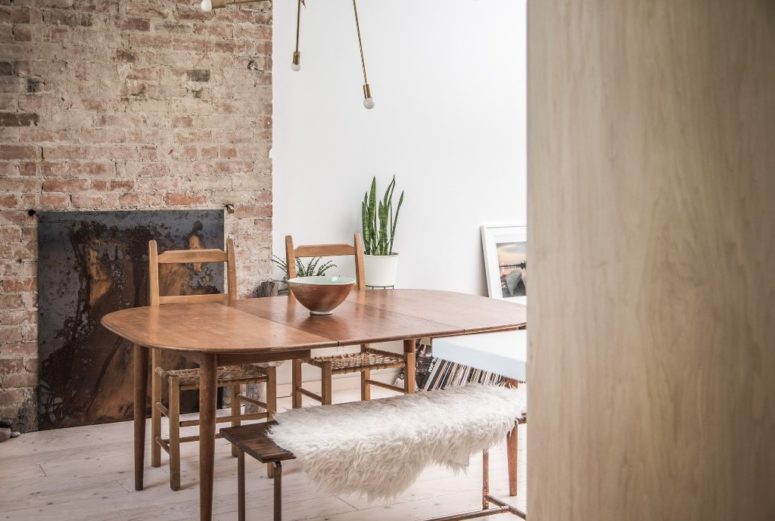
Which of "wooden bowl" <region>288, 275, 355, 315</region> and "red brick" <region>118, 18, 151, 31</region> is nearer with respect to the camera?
"wooden bowl" <region>288, 275, 355, 315</region>

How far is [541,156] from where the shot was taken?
1330mm

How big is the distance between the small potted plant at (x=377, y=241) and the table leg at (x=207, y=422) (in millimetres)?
2424

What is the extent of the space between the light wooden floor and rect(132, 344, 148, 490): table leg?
0.10 meters

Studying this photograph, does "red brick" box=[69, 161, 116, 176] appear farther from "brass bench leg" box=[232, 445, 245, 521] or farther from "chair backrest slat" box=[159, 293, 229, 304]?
"brass bench leg" box=[232, 445, 245, 521]

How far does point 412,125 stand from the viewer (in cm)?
560

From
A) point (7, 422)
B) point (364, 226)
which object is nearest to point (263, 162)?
point (364, 226)

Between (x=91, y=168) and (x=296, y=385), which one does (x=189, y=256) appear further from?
(x=91, y=168)

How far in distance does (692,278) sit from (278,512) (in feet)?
6.22

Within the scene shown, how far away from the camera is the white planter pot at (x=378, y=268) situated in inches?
205

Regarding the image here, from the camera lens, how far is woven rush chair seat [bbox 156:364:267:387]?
11.8 ft

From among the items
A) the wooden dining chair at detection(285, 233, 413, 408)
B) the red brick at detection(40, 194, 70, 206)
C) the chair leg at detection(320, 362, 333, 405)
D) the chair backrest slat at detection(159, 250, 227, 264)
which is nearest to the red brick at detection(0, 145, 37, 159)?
the red brick at detection(40, 194, 70, 206)

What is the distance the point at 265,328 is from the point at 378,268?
219cm

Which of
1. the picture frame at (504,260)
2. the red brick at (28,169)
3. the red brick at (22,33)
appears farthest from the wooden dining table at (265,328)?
the picture frame at (504,260)

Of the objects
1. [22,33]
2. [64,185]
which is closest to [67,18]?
[22,33]
